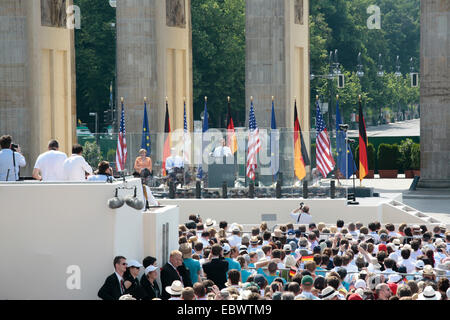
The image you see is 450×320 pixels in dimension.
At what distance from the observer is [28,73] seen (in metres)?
33.3

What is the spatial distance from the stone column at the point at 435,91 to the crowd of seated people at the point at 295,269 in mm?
20209

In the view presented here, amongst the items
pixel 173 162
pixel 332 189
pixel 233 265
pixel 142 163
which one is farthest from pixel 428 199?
pixel 233 265

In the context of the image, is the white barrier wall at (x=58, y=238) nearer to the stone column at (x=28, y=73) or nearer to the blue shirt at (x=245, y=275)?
the blue shirt at (x=245, y=275)

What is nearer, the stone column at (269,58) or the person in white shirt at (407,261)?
the person in white shirt at (407,261)

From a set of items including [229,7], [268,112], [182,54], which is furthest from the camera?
[229,7]

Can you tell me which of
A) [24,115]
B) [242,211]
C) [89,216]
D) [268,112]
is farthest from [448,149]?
[89,216]

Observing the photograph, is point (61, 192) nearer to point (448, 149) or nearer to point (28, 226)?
point (28, 226)

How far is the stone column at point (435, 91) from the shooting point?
1676 inches

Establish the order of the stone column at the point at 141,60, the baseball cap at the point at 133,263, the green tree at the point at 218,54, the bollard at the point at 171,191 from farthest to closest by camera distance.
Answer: the green tree at the point at 218,54 < the stone column at the point at 141,60 < the bollard at the point at 171,191 < the baseball cap at the point at 133,263

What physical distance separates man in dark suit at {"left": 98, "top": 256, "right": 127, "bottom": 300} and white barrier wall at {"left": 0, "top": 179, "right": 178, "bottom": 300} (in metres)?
0.38

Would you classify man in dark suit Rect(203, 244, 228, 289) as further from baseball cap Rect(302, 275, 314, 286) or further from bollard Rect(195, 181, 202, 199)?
bollard Rect(195, 181, 202, 199)

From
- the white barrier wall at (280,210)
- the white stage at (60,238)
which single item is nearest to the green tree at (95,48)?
the white barrier wall at (280,210)
